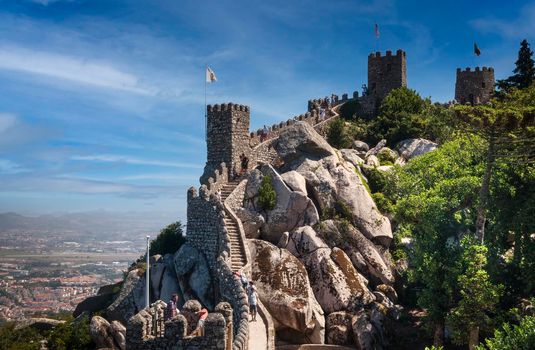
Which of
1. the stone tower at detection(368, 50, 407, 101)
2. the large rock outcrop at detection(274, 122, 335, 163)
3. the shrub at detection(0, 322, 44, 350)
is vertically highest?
the stone tower at detection(368, 50, 407, 101)

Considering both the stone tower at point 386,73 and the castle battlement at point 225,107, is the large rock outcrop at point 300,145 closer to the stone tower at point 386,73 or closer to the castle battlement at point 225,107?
the castle battlement at point 225,107

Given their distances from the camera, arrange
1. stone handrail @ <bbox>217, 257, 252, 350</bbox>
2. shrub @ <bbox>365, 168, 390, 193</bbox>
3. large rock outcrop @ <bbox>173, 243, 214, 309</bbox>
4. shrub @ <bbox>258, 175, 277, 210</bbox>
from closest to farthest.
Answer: stone handrail @ <bbox>217, 257, 252, 350</bbox> < large rock outcrop @ <bbox>173, 243, 214, 309</bbox> < shrub @ <bbox>258, 175, 277, 210</bbox> < shrub @ <bbox>365, 168, 390, 193</bbox>

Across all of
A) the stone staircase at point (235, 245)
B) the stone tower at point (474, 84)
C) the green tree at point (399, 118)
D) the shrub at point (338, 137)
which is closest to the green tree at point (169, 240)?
the stone staircase at point (235, 245)

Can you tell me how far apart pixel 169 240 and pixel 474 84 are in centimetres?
4292

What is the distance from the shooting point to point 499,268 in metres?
26.5

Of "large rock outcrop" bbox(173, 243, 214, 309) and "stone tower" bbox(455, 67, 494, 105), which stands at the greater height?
"stone tower" bbox(455, 67, 494, 105)

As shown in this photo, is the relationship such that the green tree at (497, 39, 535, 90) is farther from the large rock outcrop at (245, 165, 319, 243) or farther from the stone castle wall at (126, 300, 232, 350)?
the stone castle wall at (126, 300, 232, 350)

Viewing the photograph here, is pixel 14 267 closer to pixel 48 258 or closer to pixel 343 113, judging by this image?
pixel 48 258

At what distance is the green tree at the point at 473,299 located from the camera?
2389 cm

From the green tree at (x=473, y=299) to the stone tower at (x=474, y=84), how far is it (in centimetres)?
4373

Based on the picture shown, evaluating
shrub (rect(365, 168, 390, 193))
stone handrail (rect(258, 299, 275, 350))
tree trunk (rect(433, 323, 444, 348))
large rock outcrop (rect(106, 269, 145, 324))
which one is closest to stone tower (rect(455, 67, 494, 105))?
shrub (rect(365, 168, 390, 193))

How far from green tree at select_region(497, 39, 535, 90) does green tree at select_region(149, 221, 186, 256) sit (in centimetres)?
2920

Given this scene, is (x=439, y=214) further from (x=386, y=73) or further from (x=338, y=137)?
(x=386, y=73)

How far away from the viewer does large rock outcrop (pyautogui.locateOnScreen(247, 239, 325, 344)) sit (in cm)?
3020
